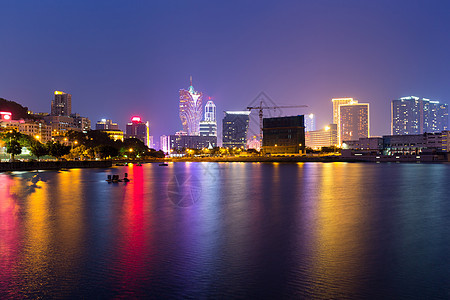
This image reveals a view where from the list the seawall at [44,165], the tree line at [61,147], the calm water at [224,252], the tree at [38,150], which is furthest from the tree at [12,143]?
the calm water at [224,252]

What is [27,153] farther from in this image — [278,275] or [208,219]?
[278,275]

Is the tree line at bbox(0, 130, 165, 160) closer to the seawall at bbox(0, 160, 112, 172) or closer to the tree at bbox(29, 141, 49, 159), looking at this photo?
the tree at bbox(29, 141, 49, 159)

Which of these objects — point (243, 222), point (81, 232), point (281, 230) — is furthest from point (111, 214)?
point (281, 230)

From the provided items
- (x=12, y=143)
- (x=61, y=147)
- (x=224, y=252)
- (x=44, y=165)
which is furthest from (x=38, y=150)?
(x=224, y=252)

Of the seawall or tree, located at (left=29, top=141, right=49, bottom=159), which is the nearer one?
the seawall

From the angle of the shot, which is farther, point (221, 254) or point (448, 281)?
point (221, 254)

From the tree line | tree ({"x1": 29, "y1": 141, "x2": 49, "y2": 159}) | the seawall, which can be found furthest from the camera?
tree ({"x1": 29, "y1": 141, "x2": 49, "y2": 159})

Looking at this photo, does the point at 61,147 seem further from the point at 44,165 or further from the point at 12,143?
the point at 12,143

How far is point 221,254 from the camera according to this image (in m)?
16.1

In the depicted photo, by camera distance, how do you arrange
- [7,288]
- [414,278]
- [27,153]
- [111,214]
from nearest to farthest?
[7,288] → [414,278] → [111,214] → [27,153]

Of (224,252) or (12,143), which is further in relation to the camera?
(12,143)

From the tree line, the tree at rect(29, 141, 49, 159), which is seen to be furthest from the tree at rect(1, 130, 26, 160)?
the tree at rect(29, 141, 49, 159)

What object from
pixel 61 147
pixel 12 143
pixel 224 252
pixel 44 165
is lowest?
pixel 224 252

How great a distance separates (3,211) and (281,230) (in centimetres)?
2349
